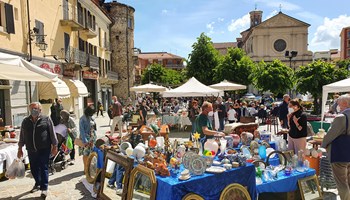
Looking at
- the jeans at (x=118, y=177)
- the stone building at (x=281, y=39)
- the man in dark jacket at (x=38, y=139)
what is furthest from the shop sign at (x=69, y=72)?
the stone building at (x=281, y=39)

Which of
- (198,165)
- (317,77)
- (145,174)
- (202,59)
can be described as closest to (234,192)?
(198,165)

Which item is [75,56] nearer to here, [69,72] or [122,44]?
[69,72]

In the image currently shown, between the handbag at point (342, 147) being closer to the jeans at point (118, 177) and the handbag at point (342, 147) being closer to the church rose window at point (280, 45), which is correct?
the jeans at point (118, 177)

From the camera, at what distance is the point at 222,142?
4.77 m

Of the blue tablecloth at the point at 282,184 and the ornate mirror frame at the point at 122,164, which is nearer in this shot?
the ornate mirror frame at the point at 122,164

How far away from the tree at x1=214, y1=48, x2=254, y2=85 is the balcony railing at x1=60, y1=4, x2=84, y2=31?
15.8m

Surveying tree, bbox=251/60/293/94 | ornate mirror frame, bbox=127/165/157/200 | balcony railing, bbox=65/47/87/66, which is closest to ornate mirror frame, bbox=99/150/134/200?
ornate mirror frame, bbox=127/165/157/200

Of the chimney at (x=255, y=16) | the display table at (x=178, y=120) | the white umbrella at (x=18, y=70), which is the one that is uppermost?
the chimney at (x=255, y=16)

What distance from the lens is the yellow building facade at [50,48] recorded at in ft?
40.2

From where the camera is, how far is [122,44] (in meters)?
33.8

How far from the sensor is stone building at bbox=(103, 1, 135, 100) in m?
33.5

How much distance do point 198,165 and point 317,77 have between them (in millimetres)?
15036

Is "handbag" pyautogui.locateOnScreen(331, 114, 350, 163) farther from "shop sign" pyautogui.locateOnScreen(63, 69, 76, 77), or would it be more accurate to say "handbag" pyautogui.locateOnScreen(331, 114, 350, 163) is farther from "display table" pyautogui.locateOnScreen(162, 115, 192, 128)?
"shop sign" pyautogui.locateOnScreen(63, 69, 76, 77)

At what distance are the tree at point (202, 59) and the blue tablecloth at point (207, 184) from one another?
2713 cm
